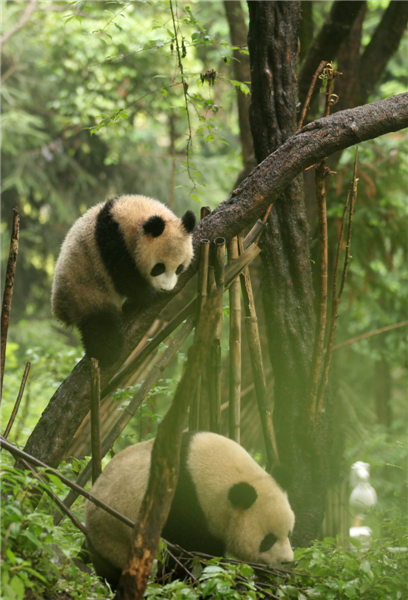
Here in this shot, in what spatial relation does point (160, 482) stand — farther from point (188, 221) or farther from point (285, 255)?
point (285, 255)

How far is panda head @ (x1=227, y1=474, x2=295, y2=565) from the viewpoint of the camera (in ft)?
7.11

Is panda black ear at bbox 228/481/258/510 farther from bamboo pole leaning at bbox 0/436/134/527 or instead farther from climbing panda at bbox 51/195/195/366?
climbing panda at bbox 51/195/195/366

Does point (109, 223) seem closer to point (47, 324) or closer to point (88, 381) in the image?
point (88, 381)

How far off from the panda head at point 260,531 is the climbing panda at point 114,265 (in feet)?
3.75

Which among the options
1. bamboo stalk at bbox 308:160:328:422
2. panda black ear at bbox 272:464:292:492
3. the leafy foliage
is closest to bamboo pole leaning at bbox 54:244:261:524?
bamboo stalk at bbox 308:160:328:422

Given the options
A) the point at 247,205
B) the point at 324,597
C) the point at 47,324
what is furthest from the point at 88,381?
the point at 47,324

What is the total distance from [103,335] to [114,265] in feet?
1.35

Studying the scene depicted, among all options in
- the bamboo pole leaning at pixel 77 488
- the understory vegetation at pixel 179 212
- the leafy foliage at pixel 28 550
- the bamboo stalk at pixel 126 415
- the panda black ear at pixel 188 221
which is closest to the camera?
the leafy foliage at pixel 28 550

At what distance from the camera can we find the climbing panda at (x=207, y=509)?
210cm

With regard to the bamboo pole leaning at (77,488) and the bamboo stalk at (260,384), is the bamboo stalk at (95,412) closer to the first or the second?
the bamboo pole leaning at (77,488)

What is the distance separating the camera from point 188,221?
2799 mm

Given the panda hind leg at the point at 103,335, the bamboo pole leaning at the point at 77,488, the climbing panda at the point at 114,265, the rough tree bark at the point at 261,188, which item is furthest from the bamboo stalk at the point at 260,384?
the bamboo pole leaning at the point at 77,488

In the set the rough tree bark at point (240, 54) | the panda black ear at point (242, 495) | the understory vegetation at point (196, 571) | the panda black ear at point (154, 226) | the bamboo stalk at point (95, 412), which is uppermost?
the rough tree bark at point (240, 54)

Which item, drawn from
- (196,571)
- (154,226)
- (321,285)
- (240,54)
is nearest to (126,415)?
(196,571)
